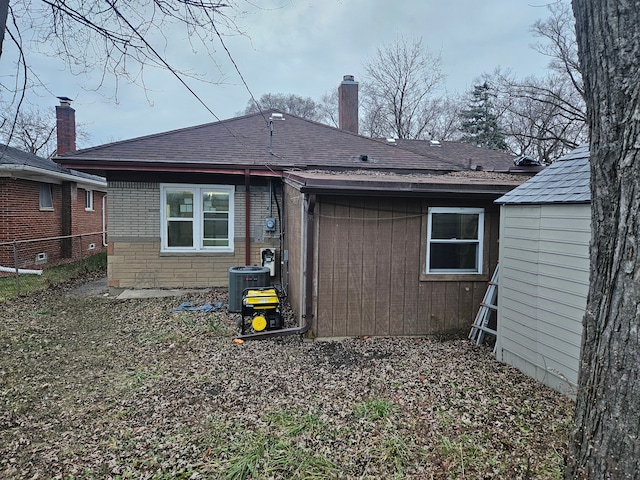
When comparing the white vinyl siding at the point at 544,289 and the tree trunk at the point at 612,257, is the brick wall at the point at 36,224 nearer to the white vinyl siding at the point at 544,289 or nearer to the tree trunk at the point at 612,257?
the white vinyl siding at the point at 544,289

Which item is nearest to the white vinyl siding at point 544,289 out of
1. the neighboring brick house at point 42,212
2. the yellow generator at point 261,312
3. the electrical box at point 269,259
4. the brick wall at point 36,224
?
the yellow generator at point 261,312

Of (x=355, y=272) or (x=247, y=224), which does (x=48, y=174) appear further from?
(x=355, y=272)

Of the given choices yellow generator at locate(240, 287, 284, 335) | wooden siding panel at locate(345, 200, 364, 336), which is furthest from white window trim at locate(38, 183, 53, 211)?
wooden siding panel at locate(345, 200, 364, 336)

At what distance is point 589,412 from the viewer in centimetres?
196

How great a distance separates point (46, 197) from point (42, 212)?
2.02 feet

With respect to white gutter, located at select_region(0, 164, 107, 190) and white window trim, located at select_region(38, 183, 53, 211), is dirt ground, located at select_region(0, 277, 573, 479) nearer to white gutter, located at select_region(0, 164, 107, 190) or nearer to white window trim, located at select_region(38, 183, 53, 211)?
white gutter, located at select_region(0, 164, 107, 190)

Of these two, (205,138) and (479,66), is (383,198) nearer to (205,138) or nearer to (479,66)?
(205,138)

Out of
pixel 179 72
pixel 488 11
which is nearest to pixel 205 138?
pixel 179 72

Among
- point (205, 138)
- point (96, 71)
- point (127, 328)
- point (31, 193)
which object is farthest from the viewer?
point (31, 193)

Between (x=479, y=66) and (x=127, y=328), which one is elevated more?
(x=479, y=66)

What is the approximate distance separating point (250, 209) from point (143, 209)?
233 centimetres

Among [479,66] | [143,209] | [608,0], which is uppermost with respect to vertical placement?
[479,66]

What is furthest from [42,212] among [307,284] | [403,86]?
[403,86]

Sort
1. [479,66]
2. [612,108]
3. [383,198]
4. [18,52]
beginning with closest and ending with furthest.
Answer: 1. [612,108]
2. [18,52]
3. [383,198]
4. [479,66]
